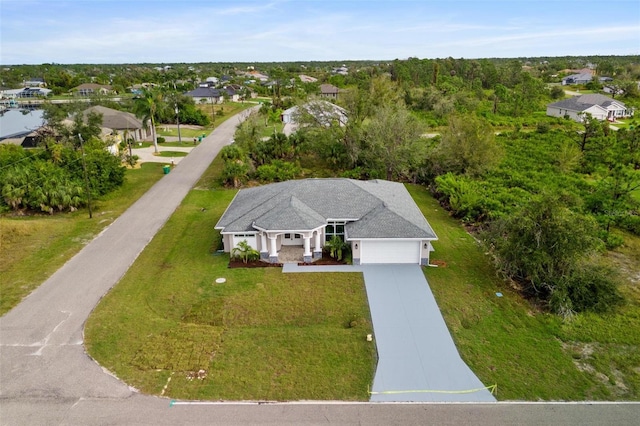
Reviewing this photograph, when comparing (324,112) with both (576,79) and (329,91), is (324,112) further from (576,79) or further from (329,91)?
(576,79)

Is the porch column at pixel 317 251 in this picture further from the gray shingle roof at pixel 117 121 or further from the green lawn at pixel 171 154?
the gray shingle roof at pixel 117 121

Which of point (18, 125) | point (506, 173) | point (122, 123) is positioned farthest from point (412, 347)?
point (18, 125)

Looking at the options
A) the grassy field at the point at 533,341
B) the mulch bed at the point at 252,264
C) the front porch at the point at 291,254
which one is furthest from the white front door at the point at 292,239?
the grassy field at the point at 533,341

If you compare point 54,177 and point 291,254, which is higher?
point 54,177

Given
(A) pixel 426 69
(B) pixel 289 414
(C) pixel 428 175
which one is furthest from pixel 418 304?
(A) pixel 426 69

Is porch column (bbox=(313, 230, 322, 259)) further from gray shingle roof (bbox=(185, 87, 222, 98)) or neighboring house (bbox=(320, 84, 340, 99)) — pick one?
neighboring house (bbox=(320, 84, 340, 99))

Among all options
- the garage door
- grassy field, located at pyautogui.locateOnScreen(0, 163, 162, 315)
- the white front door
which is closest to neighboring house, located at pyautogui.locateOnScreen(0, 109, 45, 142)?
grassy field, located at pyautogui.locateOnScreen(0, 163, 162, 315)
